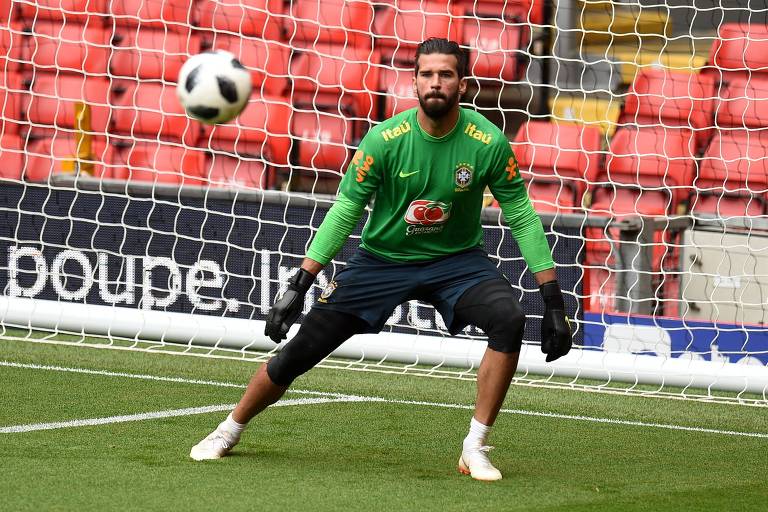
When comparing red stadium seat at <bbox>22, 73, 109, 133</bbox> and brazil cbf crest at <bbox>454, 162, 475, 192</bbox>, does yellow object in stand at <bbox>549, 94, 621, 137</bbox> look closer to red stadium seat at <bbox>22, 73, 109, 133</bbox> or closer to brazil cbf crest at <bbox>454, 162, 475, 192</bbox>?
red stadium seat at <bbox>22, 73, 109, 133</bbox>

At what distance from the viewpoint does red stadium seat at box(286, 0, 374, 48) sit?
938 centimetres

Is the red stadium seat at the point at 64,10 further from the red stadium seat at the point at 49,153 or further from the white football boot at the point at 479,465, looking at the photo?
the white football boot at the point at 479,465

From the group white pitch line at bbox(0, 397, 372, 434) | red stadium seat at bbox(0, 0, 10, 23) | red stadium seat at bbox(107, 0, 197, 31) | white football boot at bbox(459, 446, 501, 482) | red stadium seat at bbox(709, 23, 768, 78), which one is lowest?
white pitch line at bbox(0, 397, 372, 434)

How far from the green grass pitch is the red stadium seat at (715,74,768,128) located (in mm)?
2993

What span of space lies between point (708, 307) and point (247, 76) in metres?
3.65

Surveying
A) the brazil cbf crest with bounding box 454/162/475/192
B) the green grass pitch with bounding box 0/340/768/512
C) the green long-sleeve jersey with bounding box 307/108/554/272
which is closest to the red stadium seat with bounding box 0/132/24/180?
the green grass pitch with bounding box 0/340/768/512

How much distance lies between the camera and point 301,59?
9.73 meters

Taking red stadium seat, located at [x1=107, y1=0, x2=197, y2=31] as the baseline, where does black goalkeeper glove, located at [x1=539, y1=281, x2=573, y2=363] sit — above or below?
below

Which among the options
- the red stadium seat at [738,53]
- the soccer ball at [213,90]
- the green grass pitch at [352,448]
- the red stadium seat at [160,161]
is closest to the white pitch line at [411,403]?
the green grass pitch at [352,448]

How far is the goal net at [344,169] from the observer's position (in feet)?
Answer: 24.3

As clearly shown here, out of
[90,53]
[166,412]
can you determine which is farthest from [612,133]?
[166,412]

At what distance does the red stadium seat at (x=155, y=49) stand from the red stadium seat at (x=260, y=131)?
56 cm

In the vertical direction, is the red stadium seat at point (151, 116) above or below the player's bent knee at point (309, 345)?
above

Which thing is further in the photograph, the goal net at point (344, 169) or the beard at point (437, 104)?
the goal net at point (344, 169)
